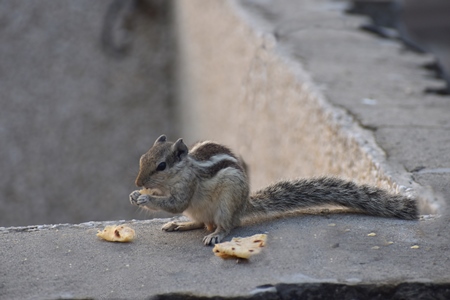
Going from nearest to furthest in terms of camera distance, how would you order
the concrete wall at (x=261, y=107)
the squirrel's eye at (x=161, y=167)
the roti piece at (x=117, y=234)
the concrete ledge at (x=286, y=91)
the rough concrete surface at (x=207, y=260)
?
1. the rough concrete surface at (x=207, y=260)
2. the roti piece at (x=117, y=234)
3. the squirrel's eye at (x=161, y=167)
4. the concrete ledge at (x=286, y=91)
5. the concrete wall at (x=261, y=107)

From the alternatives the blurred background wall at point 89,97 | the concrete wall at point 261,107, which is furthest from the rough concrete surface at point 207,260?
the blurred background wall at point 89,97

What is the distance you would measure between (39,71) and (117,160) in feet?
4.32

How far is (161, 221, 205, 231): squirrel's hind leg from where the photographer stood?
314 centimetres

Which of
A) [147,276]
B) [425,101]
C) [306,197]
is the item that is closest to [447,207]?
[306,197]

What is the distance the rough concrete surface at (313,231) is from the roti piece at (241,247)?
3cm

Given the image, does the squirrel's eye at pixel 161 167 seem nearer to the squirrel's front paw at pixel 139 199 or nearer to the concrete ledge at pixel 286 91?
the squirrel's front paw at pixel 139 199

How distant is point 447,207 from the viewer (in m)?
3.13

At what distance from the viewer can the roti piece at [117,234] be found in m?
2.90

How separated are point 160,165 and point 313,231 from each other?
2.34ft

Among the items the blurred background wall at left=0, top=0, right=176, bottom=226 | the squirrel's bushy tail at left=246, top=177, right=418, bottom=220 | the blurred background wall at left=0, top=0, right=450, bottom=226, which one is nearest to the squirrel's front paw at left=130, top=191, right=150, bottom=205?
the squirrel's bushy tail at left=246, top=177, right=418, bottom=220

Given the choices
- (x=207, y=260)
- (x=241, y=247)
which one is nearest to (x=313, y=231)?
(x=241, y=247)

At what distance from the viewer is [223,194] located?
3.08 metres

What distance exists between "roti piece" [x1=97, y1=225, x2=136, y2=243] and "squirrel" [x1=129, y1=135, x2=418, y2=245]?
0.20 meters

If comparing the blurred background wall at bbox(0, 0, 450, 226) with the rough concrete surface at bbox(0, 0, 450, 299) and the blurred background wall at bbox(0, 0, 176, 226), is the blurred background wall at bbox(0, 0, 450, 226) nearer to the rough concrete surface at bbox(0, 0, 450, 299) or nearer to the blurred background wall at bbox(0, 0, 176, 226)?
the blurred background wall at bbox(0, 0, 176, 226)
